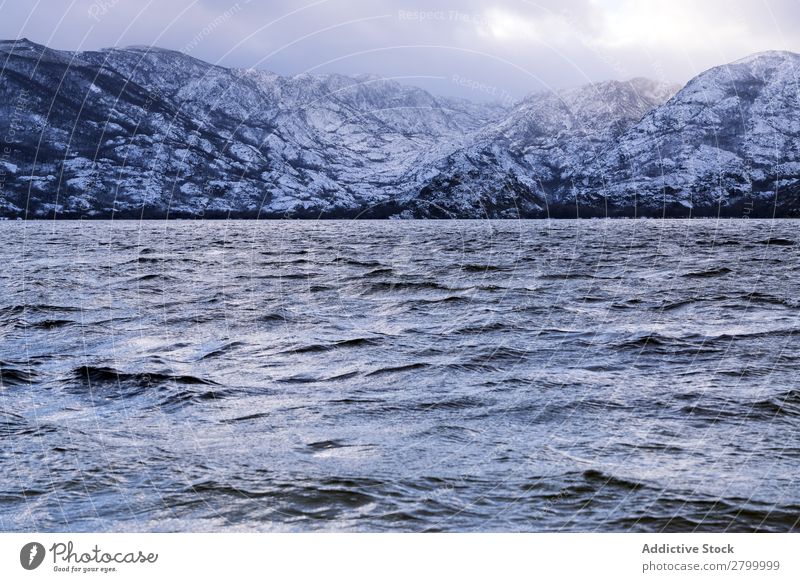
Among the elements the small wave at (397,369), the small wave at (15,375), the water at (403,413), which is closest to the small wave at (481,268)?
the water at (403,413)

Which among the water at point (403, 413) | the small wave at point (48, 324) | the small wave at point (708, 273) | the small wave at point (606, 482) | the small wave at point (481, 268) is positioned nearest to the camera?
the water at point (403, 413)

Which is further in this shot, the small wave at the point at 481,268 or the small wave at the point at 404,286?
the small wave at the point at 481,268

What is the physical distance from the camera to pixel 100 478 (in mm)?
11992

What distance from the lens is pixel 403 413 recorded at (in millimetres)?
15703

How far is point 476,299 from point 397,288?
17.1 ft

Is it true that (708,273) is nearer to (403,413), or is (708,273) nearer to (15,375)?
(403,413)

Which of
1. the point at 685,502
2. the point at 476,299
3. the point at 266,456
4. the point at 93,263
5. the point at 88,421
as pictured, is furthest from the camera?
the point at 93,263

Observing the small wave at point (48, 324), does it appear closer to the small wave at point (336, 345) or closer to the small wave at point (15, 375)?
the small wave at point (15, 375)

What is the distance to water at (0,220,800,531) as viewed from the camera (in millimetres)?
10875

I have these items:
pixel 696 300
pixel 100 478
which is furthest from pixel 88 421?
pixel 696 300

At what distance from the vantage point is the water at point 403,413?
10875 mm

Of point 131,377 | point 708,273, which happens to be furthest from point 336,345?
point 708,273

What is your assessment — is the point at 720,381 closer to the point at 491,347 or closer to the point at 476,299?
the point at 491,347

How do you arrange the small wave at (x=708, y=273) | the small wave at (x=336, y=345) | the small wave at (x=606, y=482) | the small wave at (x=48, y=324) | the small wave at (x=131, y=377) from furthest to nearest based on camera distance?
the small wave at (x=708, y=273), the small wave at (x=48, y=324), the small wave at (x=336, y=345), the small wave at (x=131, y=377), the small wave at (x=606, y=482)
